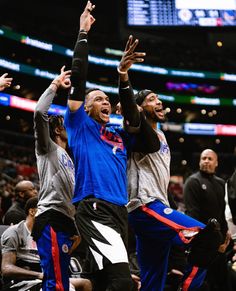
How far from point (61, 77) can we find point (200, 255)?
1.84 meters

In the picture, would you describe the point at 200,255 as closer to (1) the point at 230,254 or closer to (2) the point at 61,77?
(2) the point at 61,77

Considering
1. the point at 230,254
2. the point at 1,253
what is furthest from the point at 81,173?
the point at 230,254

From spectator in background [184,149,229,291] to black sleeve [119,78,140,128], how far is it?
3.00 meters

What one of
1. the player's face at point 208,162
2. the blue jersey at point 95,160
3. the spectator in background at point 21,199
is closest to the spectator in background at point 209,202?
the player's face at point 208,162

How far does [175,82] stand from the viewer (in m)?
37.9

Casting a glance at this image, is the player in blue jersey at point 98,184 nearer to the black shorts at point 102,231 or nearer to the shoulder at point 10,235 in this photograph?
the black shorts at point 102,231

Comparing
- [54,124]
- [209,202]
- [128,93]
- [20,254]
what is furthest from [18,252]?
[209,202]

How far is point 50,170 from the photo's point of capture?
473 cm

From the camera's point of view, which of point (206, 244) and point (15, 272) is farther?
point (15, 272)

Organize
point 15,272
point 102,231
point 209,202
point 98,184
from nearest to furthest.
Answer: point 102,231 → point 98,184 → point 15,272 → point 209,202

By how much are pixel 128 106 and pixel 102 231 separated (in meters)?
0.96

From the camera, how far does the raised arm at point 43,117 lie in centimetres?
459

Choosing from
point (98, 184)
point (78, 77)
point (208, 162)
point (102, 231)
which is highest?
point (78, 77)

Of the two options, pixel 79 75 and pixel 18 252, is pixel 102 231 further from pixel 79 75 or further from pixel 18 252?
pixel 18 252
